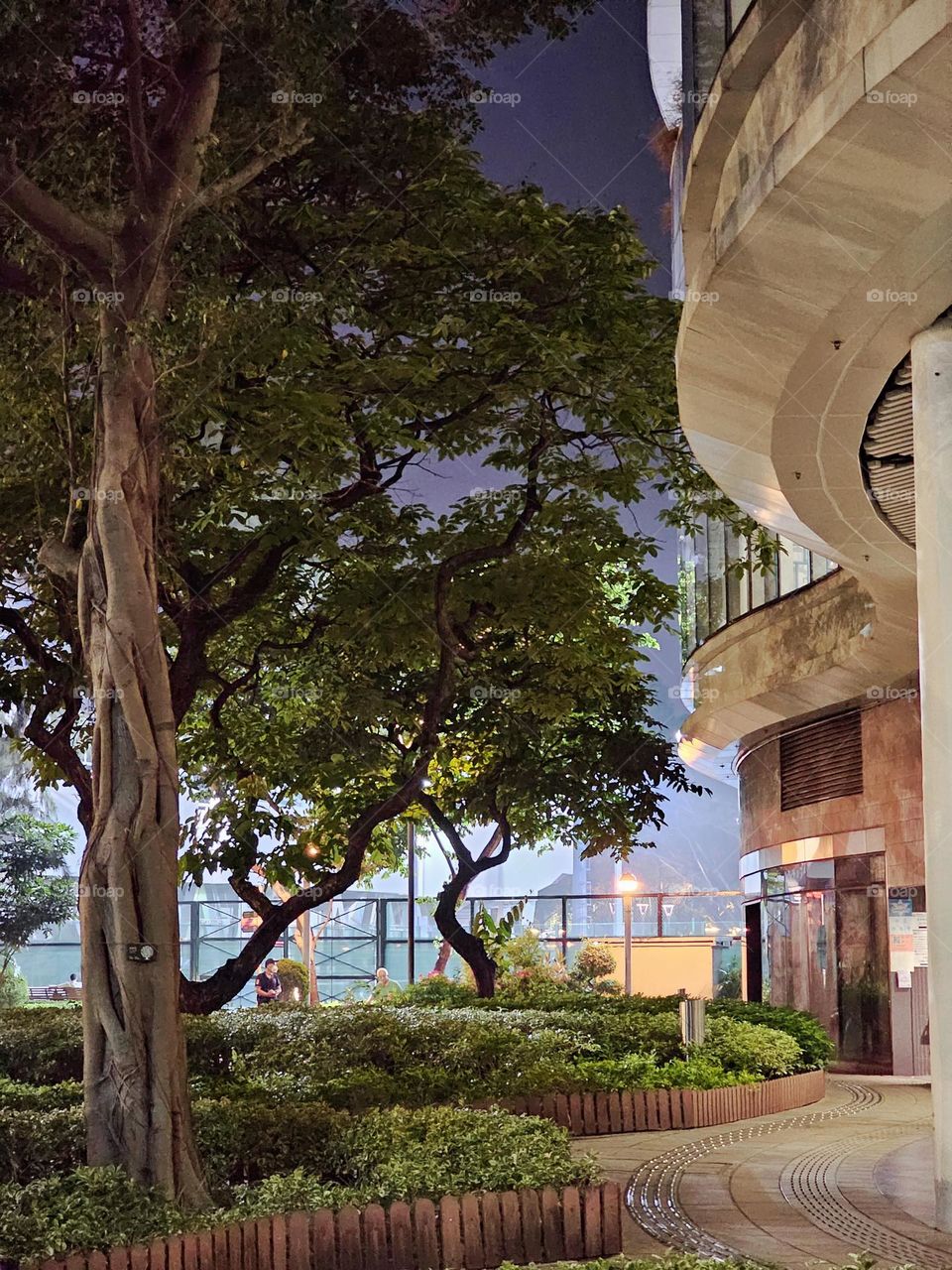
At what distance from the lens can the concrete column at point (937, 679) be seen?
30.1 ft

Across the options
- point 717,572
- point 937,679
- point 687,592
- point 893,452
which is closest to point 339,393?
point 893,452

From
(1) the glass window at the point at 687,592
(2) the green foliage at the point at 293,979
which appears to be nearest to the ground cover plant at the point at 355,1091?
(2) the green foliage at the point at 293,979

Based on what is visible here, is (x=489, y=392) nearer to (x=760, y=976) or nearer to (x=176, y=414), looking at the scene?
(x=176, y=414)

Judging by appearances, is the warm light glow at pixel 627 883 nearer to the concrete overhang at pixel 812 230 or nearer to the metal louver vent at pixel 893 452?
the metal louver vent at pixel 893 452

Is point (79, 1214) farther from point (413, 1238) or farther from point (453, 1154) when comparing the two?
point (453, 1154)

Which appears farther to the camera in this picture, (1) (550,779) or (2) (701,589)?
(2) (701,589)

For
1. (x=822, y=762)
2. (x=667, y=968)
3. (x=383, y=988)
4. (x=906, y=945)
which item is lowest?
(x=383, y=988)

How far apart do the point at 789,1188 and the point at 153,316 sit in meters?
7.86

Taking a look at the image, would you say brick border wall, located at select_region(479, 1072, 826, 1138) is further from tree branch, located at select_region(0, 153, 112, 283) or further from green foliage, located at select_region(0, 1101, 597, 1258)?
tree branch, located at select_region(0, 153, 112, 283)

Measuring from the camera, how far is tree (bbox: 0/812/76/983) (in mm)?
47219

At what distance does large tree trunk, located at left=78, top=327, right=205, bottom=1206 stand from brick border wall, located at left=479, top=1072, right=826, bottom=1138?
190 inches

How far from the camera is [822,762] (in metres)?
23.0

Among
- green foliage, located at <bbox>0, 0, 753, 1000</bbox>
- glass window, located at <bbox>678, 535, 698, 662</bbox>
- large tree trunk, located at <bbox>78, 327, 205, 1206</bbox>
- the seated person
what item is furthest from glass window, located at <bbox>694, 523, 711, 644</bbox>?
large tree trunk, located at <bbox>78, 327, 205, 1206</bbox>

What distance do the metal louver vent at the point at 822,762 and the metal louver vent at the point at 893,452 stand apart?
854cm
